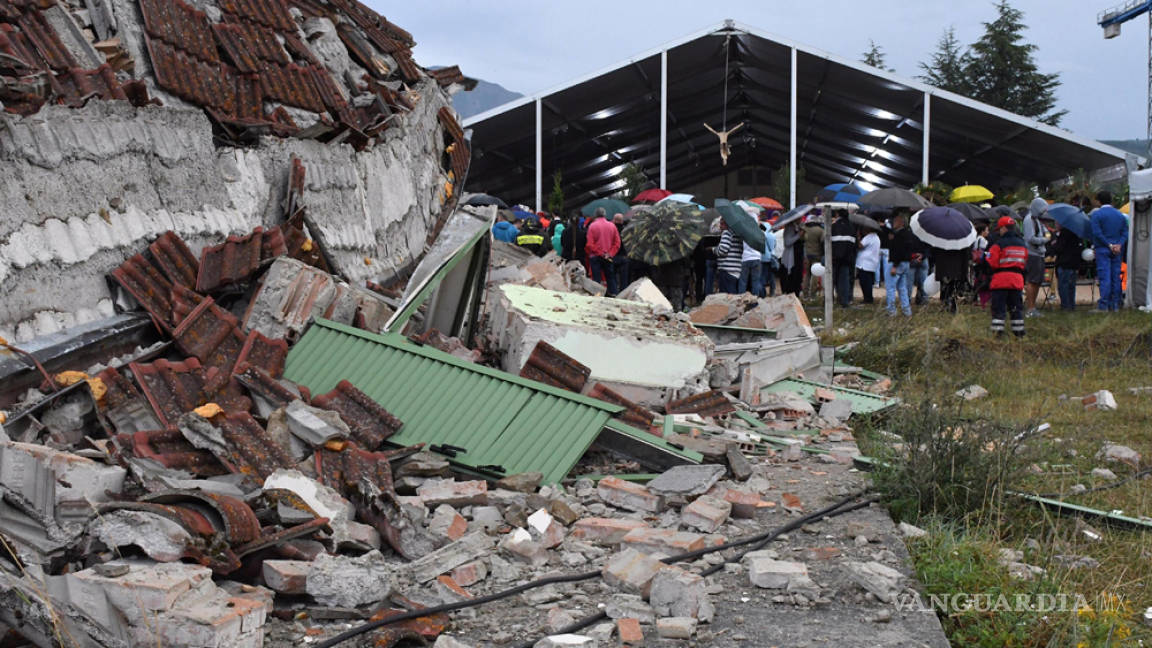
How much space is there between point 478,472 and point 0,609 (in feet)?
8.65

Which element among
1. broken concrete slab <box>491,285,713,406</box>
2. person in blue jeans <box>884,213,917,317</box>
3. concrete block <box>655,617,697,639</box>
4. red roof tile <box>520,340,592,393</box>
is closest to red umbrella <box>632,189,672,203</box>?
person in blue jeans <box>884,213,917,317</box>

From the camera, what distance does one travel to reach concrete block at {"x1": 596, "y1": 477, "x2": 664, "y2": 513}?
16.1ft

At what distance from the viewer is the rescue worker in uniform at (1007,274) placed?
11062 millimetres

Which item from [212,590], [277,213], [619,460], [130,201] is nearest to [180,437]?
[212,590]

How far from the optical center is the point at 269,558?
3764mm

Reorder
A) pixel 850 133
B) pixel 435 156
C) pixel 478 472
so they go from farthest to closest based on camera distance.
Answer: pixel 850 133
pixel 435 156
pixel 478 472

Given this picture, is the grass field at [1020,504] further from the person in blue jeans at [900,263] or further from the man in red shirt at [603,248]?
the man in red shirt at [603,248]

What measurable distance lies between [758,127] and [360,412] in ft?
105

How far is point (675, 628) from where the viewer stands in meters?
3.31

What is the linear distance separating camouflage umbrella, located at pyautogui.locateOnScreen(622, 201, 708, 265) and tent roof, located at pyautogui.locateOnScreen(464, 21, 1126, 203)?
12.0m

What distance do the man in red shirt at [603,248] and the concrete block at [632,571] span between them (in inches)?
439

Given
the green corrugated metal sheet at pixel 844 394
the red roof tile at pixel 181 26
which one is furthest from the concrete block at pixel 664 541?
the red roof tile at pixel 181 26

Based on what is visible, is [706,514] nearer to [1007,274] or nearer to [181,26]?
[181,26]

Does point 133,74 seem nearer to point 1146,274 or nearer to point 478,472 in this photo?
point 478,472
